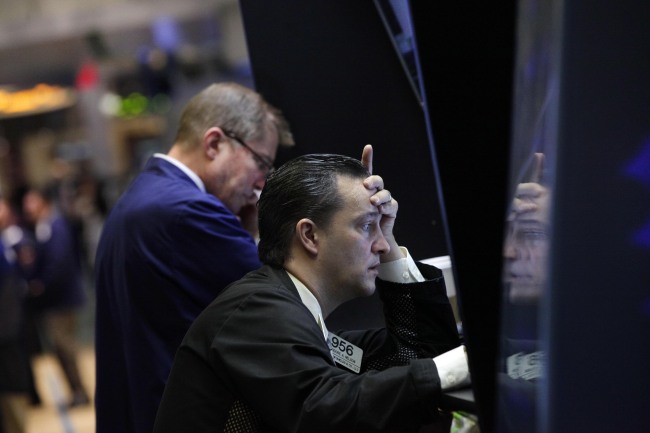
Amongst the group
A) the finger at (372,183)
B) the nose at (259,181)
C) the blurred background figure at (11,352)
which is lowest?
the blurred background figure at (11,352)

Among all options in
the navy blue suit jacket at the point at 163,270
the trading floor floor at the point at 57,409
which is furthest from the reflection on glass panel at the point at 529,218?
the trading floor floor at the point at 57,409

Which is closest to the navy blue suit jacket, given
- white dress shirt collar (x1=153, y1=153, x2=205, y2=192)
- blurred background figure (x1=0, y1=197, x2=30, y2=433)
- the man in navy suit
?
the man in navy suit

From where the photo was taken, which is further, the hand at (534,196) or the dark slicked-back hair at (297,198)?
the dark slicked-back hair at (297,198)

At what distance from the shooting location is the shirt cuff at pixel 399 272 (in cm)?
197

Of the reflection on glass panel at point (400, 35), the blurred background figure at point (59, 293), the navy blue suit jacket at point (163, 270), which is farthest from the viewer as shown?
the blurred background figure at point (59, 293)

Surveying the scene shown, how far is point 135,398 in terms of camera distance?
2447 millimetres

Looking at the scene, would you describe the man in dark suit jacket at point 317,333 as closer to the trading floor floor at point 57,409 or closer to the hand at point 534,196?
the hand at point 534,196

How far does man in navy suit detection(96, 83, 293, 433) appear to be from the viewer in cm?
Result: 240

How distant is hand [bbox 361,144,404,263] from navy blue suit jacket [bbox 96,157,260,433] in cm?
52

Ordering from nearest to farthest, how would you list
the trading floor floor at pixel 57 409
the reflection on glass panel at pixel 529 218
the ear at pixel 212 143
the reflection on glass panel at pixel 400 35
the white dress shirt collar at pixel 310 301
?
the reflection on glass panel at pixel 529 218
the white dress shirt collar at pixel 310 301
the reflection on glass panel at pixel 400 35
the ear at pixel 212 143
the trading floor floor at pixel 57 409

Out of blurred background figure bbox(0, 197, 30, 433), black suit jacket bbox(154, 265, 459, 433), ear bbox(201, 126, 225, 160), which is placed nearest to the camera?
black suit jacket bbox(154, 265, 459, 433)

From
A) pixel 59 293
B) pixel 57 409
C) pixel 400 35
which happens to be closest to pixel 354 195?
pixel 400 35

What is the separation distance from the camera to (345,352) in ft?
6.29

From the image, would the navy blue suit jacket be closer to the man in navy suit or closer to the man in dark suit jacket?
the man in navy suit
